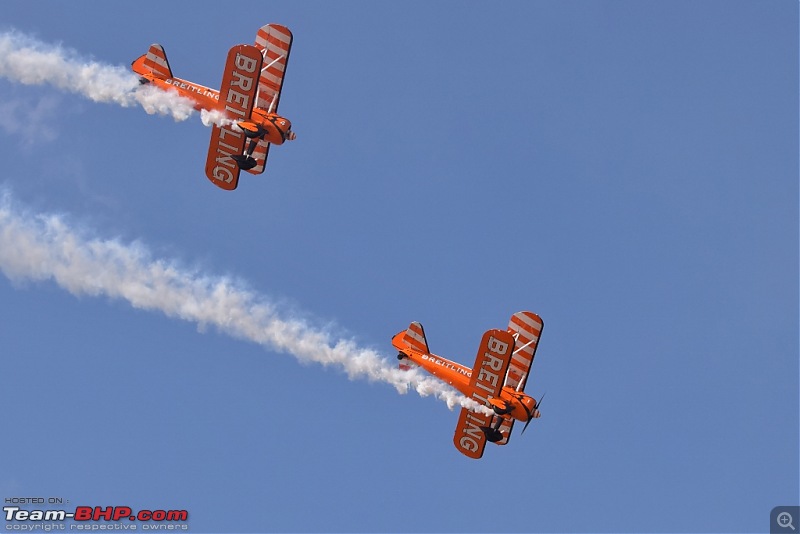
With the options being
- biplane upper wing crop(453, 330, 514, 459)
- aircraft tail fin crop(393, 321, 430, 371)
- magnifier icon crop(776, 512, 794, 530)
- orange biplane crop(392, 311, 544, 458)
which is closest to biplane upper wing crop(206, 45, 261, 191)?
aircraft tail fin crop(393, 321, 430, 371)

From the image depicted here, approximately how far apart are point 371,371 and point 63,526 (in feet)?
55.9

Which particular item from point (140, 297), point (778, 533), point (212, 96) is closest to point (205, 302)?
point (140, 297)

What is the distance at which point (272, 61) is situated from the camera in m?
110

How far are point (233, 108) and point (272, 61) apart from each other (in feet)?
9.57

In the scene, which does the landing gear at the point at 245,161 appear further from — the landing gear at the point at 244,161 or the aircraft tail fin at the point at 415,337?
the aircraft tail fin at the point at 415,337

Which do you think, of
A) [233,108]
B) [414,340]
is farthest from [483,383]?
[233,108]

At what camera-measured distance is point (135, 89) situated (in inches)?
4454

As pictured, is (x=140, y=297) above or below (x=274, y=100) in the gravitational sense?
below

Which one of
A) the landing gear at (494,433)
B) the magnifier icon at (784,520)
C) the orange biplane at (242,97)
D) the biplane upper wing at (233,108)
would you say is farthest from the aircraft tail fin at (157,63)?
the magnifier icon at (784,520)

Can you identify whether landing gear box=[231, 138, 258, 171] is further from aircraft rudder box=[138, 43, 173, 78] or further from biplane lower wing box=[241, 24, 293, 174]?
aircraft rudder box=[138, 43, 173, 78]

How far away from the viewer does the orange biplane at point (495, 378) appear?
11275cm

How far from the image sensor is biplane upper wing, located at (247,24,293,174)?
11038cm

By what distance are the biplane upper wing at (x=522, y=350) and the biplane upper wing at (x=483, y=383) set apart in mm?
939

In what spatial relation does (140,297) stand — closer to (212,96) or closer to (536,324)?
(212,96)
